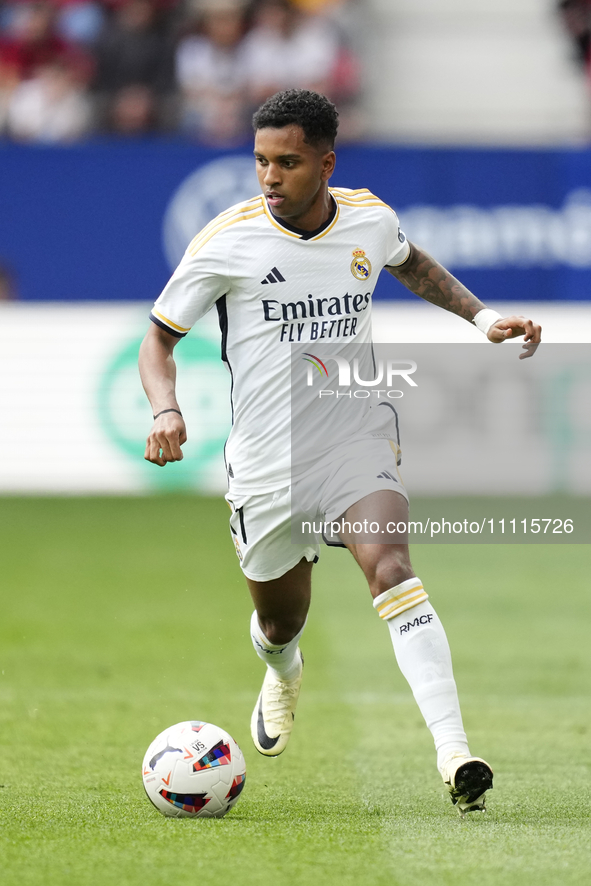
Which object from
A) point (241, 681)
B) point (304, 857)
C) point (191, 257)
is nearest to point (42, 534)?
point (241, 681)

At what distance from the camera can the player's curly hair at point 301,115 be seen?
4590 millimetres

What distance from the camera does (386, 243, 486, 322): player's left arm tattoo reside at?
5.16m

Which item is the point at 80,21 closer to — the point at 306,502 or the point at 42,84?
the point at 42,84

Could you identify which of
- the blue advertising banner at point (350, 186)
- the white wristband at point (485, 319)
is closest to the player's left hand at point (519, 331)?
the white wristband at point (485, 319)

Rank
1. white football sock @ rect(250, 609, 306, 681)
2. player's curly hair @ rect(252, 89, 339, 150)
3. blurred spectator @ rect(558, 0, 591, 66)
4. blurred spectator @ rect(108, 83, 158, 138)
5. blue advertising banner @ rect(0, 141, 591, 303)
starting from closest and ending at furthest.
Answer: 1. player's curly hair @ rect(252, 89, 339, 150)
2. white football sock @ rect(250, 609, 306, 681)
3. blue advertising banner @ rect(0, 141, 591, 303)
4. blurred spectator @ rect(108, 83, 158, 138)
5. blurred spectator @ rect(558, 0, 591, 66)

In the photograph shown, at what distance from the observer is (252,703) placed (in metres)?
6.73

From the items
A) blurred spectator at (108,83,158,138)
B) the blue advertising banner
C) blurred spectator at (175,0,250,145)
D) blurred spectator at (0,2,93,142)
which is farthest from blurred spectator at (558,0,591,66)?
blurred spectator at (0,2,93,142)

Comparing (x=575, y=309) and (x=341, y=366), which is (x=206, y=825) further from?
(x=575, y=309)

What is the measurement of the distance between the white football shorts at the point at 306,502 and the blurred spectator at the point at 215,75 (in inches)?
357

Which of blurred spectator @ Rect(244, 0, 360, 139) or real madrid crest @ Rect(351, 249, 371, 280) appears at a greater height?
real madrid crest @ Rect(351, 249, 371, 280)

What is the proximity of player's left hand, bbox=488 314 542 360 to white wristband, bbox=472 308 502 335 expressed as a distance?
0.22ft

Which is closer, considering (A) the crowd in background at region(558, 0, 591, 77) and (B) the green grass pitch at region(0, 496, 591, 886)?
(B) the green grass pitch at region(0, 496, 591, 886)

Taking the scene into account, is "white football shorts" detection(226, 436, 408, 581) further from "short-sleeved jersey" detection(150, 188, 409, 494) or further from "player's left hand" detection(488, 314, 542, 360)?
"player's left hand" detection(488, 314, 542, 360)

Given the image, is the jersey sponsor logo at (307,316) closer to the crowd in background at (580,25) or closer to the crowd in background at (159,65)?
the crowd in background at (159,65)
